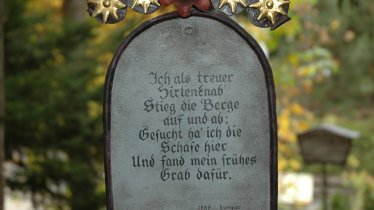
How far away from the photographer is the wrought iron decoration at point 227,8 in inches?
205

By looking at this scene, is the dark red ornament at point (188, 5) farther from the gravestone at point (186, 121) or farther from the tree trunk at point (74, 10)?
the tree trunk at point (74, 10)

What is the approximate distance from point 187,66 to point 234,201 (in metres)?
0.86

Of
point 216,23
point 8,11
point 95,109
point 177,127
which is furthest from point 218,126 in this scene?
point 95,109

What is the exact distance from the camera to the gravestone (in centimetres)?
514

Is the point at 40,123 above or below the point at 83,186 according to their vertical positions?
above

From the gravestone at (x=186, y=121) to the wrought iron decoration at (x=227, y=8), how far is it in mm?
117

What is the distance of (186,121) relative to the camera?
516cm

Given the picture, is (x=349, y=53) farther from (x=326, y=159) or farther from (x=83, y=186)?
(x=83, y=186)

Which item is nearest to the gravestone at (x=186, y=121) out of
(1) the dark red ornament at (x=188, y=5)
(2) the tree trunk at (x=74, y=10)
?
(1) the dark red ornament at (x=188, y=5)

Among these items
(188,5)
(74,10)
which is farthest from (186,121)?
(74,10)

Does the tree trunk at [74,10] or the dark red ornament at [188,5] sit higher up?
the tree trunk at [74,10]

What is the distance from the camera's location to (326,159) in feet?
40.6

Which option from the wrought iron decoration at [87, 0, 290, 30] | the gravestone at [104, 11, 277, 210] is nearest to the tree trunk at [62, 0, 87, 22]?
the wrought iron decoration at [87, 0, 290, 30]

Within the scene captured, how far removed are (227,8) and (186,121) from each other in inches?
28.7
